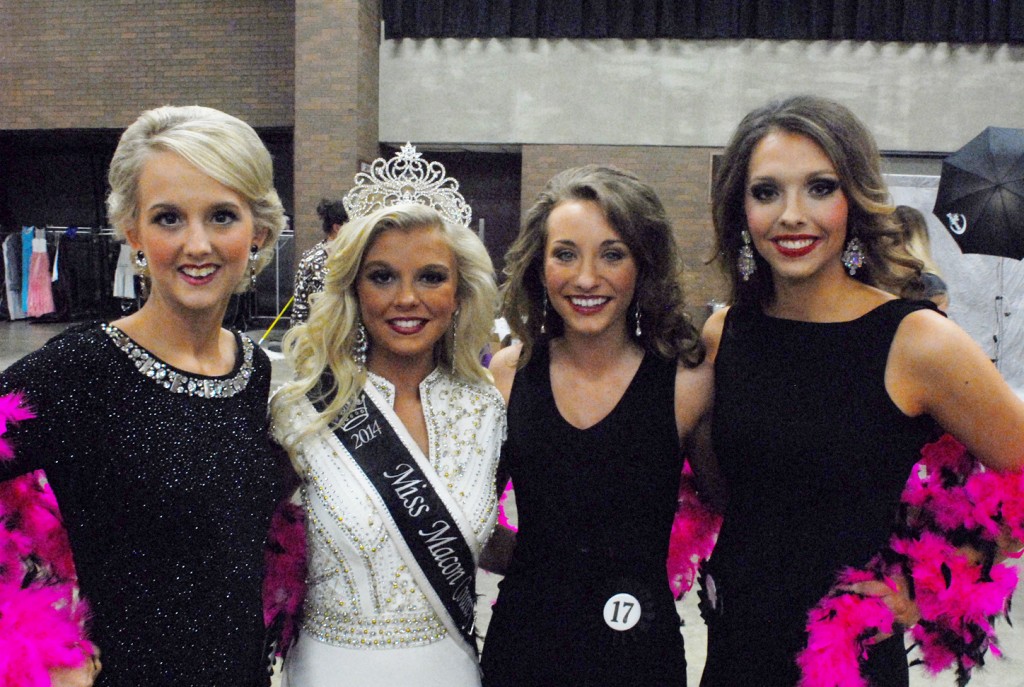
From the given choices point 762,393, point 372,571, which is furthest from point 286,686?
point 762,393

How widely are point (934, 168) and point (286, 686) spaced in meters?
9.77

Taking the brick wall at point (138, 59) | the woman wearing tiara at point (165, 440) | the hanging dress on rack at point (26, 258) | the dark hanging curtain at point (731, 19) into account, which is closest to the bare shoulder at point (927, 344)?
the woman wearing tiara at point (165, 440)

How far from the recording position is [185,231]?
1.34 metres

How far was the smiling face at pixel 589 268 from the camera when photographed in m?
1.72

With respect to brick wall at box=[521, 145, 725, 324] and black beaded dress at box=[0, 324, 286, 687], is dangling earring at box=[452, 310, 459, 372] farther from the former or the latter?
brick wall at box=[521, 145, 725, 324]

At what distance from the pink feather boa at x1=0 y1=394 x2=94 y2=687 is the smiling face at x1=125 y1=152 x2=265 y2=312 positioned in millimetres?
288

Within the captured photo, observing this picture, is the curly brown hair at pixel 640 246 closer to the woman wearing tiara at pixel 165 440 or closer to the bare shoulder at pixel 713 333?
the bare shoulder at pixel 713 333

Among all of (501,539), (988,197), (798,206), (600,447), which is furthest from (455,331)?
(988,197)

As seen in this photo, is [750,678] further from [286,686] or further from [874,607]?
[286,686]

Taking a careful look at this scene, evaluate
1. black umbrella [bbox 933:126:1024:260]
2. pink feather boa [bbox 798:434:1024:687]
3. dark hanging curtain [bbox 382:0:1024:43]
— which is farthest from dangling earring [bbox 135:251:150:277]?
dark hanging curtain [bbox 382:0:1024:43]

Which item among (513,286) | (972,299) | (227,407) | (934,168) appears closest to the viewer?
(227,407)

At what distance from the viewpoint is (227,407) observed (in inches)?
55.7

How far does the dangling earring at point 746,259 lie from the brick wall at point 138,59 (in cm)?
938

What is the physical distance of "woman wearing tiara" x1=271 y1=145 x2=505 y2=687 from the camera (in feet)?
5.25
